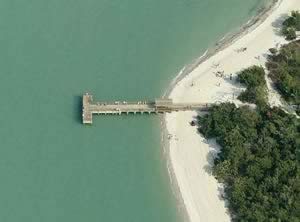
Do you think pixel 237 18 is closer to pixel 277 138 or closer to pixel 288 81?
pixel 288 81

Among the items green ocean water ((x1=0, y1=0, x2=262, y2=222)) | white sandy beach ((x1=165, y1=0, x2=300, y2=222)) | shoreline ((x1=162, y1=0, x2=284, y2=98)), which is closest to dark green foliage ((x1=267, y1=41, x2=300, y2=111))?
white sandy beach ((x1=165, y1=0, x2=300, y2=222))

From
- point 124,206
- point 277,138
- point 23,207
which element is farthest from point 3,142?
point 277,138

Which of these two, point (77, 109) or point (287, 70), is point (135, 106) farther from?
point (287, 70)

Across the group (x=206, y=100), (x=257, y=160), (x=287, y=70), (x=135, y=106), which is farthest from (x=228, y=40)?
(x=257, y=160)

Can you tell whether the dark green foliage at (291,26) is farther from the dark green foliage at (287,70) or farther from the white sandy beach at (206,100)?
the dark green foliage at (287,70)

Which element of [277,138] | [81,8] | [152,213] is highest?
[81,8]

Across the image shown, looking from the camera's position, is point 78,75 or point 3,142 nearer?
point 3,142

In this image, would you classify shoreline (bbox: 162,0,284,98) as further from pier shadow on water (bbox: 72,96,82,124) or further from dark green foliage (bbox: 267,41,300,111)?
pier shadow on water (bbox: 72,96,82,124)
